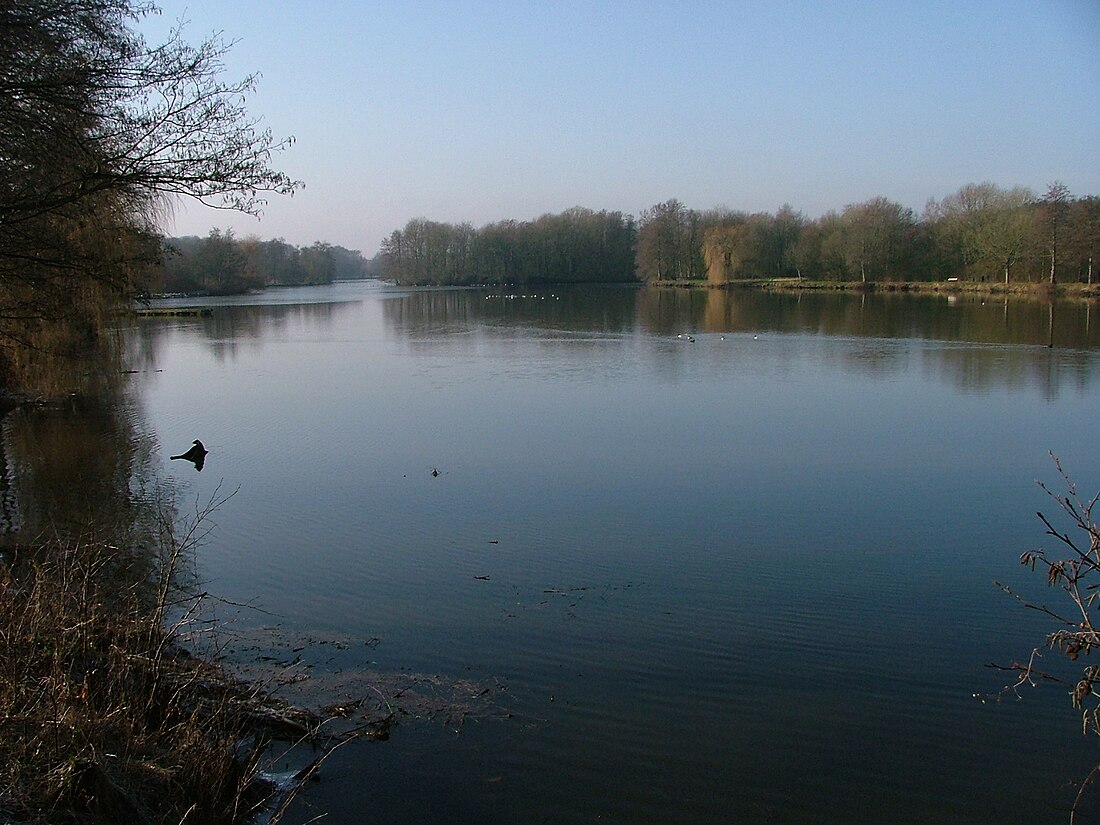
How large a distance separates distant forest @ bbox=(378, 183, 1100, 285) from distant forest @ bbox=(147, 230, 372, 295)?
1254cm

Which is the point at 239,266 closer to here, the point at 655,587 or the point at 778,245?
the point at 778,245

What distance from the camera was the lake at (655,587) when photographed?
4.37 metres

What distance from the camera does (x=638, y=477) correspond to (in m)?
10.3

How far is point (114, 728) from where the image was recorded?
11.8 feet

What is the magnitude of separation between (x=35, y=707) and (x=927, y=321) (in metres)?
34.2

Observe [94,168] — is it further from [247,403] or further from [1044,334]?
[1044,334]

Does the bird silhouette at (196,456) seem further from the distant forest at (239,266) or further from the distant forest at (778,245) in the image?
the distant forest at (778,245)

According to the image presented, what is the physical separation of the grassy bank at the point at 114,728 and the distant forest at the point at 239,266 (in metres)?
26.0

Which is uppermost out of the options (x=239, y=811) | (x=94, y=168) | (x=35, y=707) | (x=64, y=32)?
(x=64, y=32)

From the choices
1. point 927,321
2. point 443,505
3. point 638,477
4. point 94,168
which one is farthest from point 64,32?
point 927,321

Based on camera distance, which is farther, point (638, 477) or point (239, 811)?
point (638, 477)

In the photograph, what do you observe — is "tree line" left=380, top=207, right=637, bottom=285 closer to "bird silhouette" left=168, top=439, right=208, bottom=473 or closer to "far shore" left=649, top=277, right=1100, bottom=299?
"far shore" left=649, top=277, right=1100, bottom=299

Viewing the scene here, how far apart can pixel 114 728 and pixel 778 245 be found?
224ft

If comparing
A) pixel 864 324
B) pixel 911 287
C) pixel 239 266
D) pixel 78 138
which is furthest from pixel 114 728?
pixel 239 266
